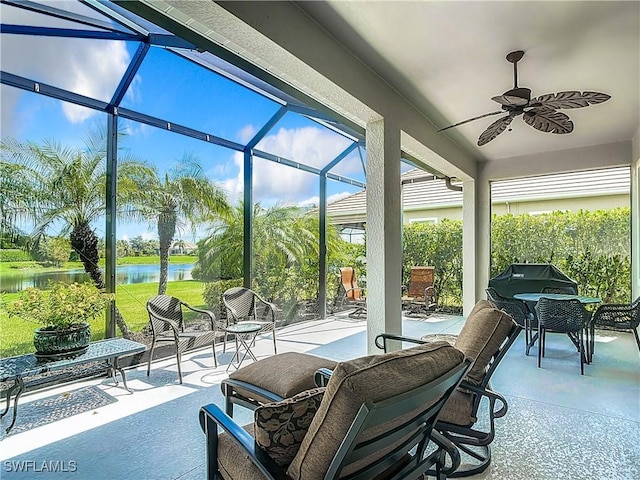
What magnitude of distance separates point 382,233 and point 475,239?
13.6ft

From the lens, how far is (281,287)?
20.1 feet

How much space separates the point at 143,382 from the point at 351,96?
333cm

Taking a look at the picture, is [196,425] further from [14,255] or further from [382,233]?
[382,233]

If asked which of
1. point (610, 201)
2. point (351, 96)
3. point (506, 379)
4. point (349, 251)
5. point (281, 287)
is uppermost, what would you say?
point (351, 96)

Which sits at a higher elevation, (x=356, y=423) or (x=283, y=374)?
(x=356, y=423)

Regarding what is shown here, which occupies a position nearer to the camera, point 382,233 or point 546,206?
point 382,233

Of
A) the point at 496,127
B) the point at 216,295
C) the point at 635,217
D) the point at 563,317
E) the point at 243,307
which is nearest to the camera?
the point at 496,127

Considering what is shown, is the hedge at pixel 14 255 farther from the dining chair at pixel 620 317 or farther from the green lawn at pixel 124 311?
the dining chair at pixel 620 317

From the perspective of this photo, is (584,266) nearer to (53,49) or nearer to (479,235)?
(479,235)

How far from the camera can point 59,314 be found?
3113 millimetres

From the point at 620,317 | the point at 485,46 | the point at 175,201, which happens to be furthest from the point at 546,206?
the point at 175,201

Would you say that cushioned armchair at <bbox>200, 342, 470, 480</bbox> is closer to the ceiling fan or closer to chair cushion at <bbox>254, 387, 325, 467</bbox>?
chair cushion at <bbox>254, 387, 325, 467</bbox>

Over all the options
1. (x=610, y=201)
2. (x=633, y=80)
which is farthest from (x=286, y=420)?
(x=610, y=201)

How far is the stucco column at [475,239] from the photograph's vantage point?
6973 mm
